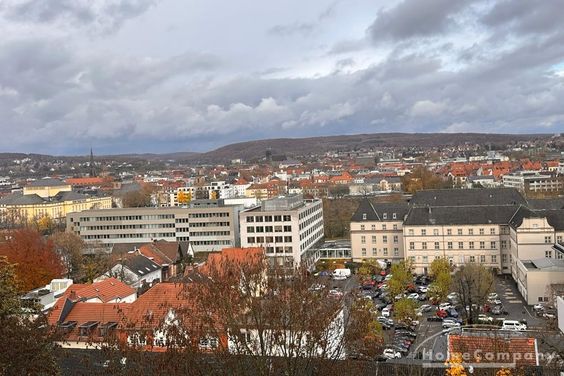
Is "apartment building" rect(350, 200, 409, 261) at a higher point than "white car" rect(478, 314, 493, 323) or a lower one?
higher

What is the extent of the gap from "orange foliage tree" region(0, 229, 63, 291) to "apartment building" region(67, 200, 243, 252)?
16481mm

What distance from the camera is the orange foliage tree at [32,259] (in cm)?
3616

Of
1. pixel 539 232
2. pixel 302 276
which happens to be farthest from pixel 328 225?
pixel 302 276

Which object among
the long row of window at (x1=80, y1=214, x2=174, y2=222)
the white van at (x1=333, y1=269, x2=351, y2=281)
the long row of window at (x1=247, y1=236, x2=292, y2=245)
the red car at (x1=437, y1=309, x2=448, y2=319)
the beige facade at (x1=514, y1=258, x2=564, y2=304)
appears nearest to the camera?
the red car at (x1=437, y1=309, x2=448, y2=319)

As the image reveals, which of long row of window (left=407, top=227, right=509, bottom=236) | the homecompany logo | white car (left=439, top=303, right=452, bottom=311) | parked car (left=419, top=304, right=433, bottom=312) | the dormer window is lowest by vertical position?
parked car (left=419, top=304, right=433, bottom=312)

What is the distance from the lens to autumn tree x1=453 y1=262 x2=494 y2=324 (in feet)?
93.2

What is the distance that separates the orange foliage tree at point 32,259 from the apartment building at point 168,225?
54.1ft

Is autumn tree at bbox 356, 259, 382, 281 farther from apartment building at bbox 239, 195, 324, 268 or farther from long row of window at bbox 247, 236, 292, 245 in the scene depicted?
long row of window at bbox 247, 236, 292, 245

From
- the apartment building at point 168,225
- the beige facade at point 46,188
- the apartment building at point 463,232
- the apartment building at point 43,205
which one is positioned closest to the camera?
the apartment building at point 463,232

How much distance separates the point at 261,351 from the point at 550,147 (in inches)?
7568

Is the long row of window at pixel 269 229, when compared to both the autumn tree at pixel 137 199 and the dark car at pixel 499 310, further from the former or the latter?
the autumn tree at pixel 137 199

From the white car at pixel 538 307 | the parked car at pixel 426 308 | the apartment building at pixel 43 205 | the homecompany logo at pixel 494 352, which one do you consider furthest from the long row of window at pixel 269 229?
the apartment building at pixel 43 205

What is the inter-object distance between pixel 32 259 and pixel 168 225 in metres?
19.7

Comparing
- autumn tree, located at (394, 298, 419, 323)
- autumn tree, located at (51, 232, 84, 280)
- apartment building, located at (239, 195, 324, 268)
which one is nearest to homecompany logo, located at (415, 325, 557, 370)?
autumn tree, located at (394, 298, 419, 323)
